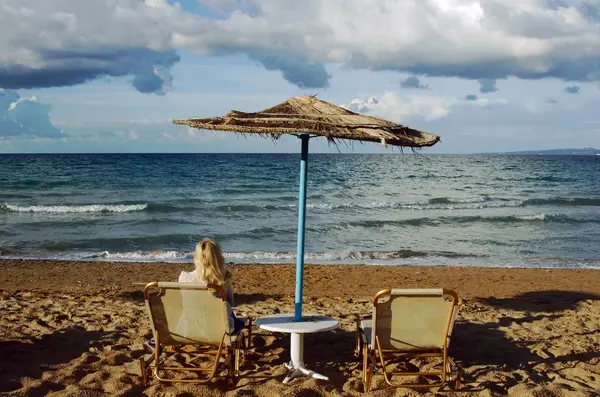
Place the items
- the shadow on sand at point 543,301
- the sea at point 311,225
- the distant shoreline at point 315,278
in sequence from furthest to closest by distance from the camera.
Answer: the sea at point 311,225 < the distant shoreline at point 315,278 < the shadow on sand at point 543,301

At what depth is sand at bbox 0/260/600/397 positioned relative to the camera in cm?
467

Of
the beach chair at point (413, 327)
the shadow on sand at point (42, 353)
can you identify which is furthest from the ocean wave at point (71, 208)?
the beach chair at point (413, 327)

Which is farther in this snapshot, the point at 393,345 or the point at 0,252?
the point at 0,252

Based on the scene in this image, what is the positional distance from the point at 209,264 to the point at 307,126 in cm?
135

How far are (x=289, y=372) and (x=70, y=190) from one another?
29418 mm

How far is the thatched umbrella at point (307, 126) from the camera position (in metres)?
4.63

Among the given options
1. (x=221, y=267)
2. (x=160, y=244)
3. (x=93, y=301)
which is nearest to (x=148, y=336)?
(x=221, y=267)

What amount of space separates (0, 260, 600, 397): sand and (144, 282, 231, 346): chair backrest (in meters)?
0.41

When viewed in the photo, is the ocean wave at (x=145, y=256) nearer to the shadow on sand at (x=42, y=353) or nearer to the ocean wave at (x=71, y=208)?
the shadow on sand at (x=42, y=353)

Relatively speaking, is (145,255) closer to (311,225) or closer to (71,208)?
(311,225)

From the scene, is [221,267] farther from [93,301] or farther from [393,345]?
[93,301]

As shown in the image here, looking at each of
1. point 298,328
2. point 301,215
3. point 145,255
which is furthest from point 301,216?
point 145,255

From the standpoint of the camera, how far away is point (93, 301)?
7.84m

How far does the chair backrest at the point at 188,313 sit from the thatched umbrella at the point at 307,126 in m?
0.78
